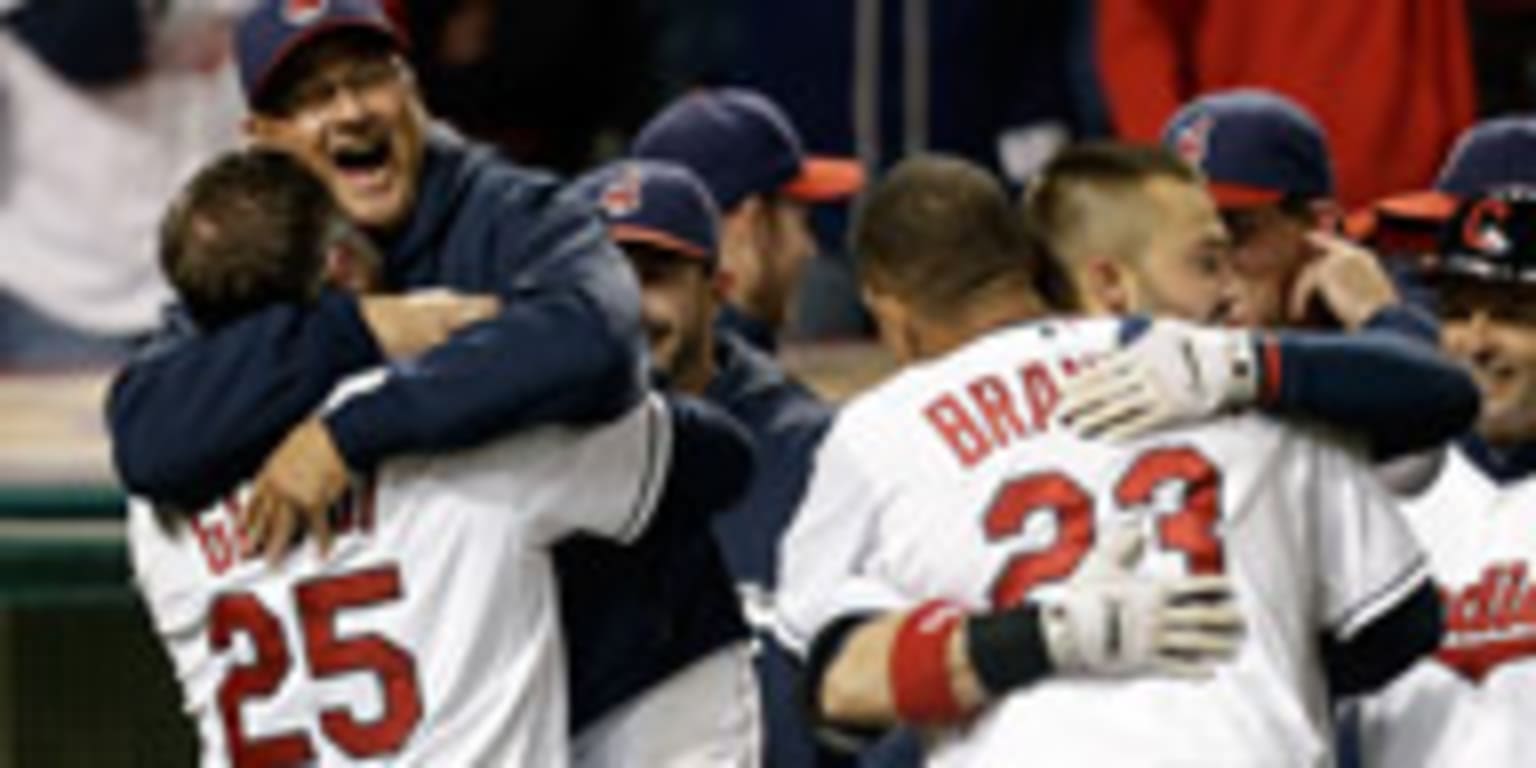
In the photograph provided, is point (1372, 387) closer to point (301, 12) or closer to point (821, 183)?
point (301, 12)

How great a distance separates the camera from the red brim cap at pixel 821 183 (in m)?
6.02

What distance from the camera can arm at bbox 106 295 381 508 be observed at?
4324mm

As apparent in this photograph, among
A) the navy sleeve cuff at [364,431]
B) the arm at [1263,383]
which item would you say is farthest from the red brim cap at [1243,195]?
the navy sleeve cuff at [364,431]

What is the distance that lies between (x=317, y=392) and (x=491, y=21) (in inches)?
155

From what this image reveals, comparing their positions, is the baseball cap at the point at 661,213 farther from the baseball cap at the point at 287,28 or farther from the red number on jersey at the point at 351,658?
the red number on jersey at the point at 351,658

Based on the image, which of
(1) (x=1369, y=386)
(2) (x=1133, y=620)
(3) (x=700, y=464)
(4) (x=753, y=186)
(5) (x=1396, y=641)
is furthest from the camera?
(4) (x=753, y=186)

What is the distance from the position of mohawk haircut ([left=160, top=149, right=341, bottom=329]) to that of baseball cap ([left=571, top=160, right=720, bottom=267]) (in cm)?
89

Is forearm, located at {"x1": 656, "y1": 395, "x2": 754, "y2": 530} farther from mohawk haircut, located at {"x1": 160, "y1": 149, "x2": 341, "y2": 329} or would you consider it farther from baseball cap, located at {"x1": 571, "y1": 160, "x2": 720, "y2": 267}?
baseball cap, located at {"x1": 571, "y1": 160, "x2": 720, "y2": 267}

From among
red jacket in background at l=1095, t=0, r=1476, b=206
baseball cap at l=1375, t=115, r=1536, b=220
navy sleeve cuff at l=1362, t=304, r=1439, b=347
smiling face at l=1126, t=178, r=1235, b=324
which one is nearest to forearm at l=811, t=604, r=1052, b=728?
smiling face at l=1126, t=178, r=1235, b=324

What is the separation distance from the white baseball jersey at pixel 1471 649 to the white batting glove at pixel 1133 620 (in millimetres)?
699

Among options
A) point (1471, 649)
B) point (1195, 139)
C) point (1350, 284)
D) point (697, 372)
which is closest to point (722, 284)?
point (697, 372)

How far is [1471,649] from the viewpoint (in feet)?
15.6

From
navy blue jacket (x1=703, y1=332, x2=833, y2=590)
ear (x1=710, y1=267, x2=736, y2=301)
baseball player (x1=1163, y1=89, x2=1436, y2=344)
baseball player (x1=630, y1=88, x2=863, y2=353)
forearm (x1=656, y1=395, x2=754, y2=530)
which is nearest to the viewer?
forearm (x1=656, y1=395, x2=754, y2=530)

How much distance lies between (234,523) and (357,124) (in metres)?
0.50
